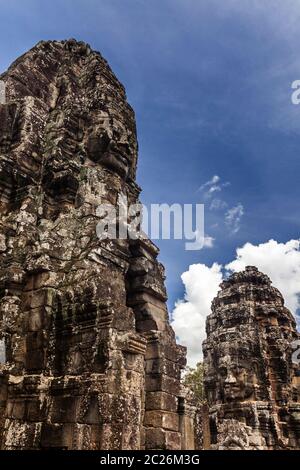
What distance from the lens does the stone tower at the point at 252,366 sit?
15.4 metres

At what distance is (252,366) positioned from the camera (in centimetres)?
1664

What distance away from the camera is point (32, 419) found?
4.88m

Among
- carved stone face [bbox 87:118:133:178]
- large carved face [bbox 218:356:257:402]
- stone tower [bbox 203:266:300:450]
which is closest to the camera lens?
carved stone face [bbox 87:118:133:178]

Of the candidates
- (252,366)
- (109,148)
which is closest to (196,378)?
(252,366)

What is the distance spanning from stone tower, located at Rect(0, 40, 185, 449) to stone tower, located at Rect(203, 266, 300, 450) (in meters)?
8.25

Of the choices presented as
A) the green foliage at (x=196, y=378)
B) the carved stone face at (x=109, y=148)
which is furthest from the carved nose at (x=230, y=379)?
the green foliage at (x=196, y=378)

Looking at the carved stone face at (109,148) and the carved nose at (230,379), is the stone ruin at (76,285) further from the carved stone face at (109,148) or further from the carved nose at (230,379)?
the carved nose at (230,379)

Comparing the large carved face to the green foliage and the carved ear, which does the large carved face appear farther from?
the green foliage

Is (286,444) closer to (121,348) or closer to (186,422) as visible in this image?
(186,422)

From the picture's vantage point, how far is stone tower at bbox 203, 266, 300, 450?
15.4 meters

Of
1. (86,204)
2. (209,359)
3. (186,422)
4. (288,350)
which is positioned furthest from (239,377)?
(86,204)

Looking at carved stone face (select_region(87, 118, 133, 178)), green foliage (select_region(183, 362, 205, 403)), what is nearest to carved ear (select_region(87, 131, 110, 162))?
carved stone face (select_region(87, 118, 133, 178))

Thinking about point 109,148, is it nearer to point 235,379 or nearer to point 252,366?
point 235,379

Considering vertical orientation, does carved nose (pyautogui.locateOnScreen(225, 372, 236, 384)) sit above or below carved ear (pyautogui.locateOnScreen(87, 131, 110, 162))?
below
